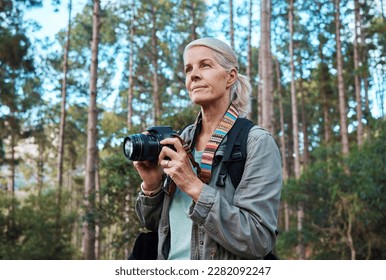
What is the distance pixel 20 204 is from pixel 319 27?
14022 millimetres

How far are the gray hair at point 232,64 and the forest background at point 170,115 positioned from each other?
638 centimetres

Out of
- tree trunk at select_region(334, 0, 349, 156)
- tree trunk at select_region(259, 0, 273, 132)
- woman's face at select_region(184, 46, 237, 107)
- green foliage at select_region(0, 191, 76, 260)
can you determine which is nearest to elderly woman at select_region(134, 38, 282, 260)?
woman's face at select_region(184, 46, 237, 107)

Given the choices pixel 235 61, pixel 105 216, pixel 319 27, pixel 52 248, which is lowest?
pixel 52 248

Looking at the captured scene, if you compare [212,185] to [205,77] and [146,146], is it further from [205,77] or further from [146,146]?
[205,77]

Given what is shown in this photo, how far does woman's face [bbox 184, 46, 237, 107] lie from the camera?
178cm

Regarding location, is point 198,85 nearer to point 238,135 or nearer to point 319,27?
point 238,135

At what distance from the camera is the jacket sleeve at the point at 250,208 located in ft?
5.00

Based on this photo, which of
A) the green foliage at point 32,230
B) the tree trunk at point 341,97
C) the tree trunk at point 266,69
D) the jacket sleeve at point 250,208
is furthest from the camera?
the tree trunk at point 341,97

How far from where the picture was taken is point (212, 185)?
166 centimetres

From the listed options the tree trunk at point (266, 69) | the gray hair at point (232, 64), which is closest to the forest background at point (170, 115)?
the tree trunk at point (266, 69)

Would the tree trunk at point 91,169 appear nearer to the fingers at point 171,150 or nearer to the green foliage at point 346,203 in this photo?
the green foliage at point 346,203

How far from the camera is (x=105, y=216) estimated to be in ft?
31.4

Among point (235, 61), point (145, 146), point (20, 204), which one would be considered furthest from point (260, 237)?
point (20, 204)

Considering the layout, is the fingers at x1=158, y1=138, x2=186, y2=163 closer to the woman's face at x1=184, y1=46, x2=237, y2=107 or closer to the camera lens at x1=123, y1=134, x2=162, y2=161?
the camera lens at x1=123, y1=134, x2=162, y2=161
